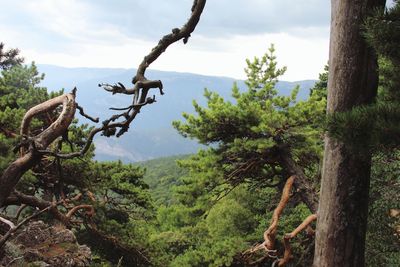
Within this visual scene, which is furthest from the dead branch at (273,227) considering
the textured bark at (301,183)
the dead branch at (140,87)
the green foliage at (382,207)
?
the dead branch at (140,87)

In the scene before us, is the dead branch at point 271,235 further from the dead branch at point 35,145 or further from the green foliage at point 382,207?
the dead branch at point 35,145

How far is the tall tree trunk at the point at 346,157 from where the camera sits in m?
3.33

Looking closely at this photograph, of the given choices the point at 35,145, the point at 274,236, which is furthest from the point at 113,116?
the point at 274,236

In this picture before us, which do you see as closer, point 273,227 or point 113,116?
point 113,116

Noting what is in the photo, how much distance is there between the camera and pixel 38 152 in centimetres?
422

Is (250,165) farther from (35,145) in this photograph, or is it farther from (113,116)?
(113,116)

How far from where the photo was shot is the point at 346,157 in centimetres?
342

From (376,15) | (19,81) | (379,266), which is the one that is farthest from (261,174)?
(19,81)

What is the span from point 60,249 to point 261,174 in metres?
6.13

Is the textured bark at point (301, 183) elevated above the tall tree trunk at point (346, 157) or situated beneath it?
situated beneath

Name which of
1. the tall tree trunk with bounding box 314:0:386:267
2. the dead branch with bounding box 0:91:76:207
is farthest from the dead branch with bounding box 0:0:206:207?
the tall tree trunk with bounding box 314:0:386:267

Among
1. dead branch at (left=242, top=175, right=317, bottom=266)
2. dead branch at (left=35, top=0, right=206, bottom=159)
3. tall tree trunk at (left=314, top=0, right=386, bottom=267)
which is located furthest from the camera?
dead branch at (left=242, top=175, right=317, bottom=266)

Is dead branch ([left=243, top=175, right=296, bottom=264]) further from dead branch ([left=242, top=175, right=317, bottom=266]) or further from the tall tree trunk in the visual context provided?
the tall tree trunk

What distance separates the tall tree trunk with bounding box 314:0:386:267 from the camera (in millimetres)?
3332
